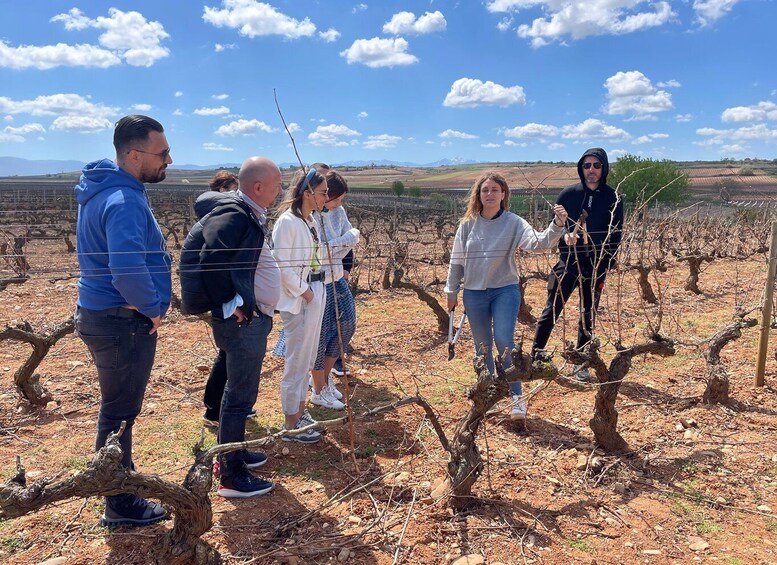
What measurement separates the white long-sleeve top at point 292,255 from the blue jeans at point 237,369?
10.4 inches

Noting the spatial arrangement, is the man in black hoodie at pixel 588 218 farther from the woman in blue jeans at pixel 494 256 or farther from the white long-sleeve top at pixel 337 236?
the white long-sleeve top at pixel 337 236

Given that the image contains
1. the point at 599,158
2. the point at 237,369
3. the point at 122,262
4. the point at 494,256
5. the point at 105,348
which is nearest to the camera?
the point at 122,262

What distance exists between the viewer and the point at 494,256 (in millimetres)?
3174

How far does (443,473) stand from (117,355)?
168 centimetres

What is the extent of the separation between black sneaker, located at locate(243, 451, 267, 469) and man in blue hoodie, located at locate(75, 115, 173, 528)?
2.77 ft

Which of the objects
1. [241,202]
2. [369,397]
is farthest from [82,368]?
[241,202]

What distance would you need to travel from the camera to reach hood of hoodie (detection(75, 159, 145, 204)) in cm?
208

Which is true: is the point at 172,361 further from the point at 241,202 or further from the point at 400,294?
the point at 400,294

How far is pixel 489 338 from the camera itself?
133 inches

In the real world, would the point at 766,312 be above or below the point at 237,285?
below

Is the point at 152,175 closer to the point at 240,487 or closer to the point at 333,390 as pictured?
the point at 240,487

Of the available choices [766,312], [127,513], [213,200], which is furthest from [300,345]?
[766,312]

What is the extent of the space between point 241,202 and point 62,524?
164cm

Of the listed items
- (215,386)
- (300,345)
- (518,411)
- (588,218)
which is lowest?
(518,411)
